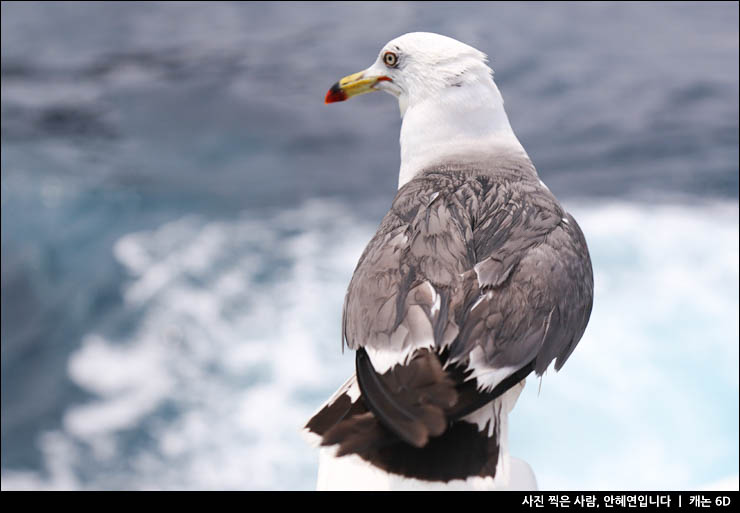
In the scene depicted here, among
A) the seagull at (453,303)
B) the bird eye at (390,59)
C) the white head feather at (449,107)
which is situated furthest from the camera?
the bird eye at (390,59)

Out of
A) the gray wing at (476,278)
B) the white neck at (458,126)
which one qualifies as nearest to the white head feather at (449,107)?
the white neck at (458,126)

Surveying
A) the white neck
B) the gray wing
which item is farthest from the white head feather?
the gray wing

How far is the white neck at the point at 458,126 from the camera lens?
1683 millimetres

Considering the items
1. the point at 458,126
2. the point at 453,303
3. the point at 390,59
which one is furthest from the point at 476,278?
the point at 390,59

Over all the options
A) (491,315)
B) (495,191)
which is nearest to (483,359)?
(491,315)

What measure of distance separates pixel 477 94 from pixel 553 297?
55cm

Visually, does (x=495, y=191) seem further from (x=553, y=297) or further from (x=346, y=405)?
(x=346, y=405)

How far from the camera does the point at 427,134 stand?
171 centimetres

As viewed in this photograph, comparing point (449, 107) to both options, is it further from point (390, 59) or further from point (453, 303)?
point (453, 303)

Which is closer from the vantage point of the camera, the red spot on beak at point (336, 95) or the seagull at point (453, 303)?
the seagull at point (453, 303)

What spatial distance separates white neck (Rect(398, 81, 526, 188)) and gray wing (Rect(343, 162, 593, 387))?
0.12 metres

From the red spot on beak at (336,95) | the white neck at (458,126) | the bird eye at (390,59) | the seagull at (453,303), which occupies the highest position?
the bird eye at (390,59)

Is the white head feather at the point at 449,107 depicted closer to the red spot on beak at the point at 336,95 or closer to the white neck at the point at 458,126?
the white neck at the point at 458,126

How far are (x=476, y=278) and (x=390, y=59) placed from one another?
73cm
